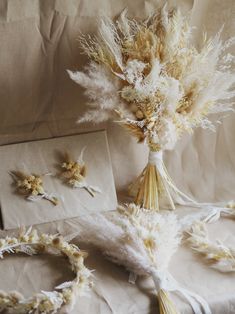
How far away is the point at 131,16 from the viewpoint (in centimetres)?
141

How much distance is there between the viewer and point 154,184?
4.78 ft

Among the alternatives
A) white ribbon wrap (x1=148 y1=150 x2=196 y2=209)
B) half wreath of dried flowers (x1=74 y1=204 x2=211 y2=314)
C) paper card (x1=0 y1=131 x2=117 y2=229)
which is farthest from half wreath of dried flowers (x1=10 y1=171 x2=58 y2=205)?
white ribbon wrap (x1=148 y1=150 x2=196 y2=209)

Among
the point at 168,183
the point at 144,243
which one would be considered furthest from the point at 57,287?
the point at 168,183

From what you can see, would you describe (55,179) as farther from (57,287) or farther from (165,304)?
(165,304)

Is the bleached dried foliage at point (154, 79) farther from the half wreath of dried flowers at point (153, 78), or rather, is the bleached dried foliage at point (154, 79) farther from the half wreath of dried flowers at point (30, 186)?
the half wreath of dried flowers at point (30, 186)

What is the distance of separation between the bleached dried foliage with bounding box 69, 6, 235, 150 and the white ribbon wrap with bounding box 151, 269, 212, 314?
32cm

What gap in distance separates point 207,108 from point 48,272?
53 centimetres

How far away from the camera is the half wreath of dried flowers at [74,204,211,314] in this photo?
118 centimetres

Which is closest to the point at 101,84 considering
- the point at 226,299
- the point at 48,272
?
the point at 48,272

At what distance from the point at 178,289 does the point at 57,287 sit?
0.82 ft

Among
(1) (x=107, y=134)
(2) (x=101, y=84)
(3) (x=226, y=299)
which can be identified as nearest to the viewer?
(3) (x=226, y=299)

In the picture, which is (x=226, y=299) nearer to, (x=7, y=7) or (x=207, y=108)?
(x=207, y=108)

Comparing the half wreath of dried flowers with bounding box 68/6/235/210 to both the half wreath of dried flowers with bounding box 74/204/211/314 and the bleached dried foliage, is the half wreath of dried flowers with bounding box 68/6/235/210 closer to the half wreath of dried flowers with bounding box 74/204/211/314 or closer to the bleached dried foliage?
the bleached dried foliage

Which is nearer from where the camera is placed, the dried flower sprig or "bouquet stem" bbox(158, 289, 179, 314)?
"bouquet stem" bbox(158, 289, 179, 314)
